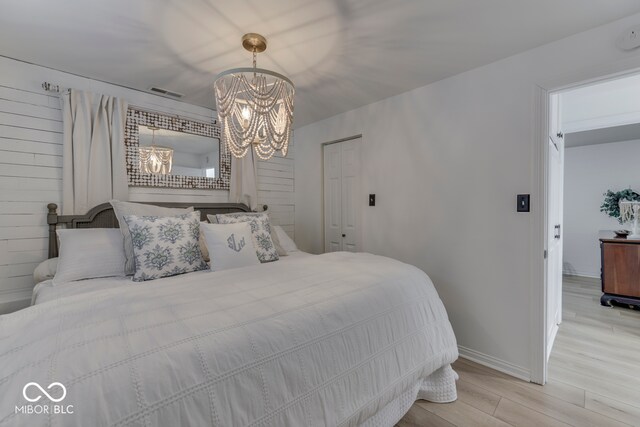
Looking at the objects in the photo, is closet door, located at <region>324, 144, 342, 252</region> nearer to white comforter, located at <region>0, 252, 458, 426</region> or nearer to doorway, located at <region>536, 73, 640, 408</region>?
white comforter, located at <region>0, 252, 458, 426</region>

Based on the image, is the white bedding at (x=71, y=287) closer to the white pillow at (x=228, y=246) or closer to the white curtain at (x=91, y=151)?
Result: the white pillow at (x=228, y=246)

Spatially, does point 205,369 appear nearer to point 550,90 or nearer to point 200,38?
point 200,38

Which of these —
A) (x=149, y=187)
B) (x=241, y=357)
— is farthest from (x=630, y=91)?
(x=149, y=187)

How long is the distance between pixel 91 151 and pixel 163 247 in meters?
1.21

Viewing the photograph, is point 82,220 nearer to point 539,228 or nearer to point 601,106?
point 539,228

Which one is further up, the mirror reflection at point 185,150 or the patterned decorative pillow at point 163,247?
the mirror reflection at point 185,150

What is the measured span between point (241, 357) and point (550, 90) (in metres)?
2.52

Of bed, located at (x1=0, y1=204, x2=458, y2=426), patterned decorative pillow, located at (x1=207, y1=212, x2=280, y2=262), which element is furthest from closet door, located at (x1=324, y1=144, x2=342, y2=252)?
bed, located at (x1=0, y1=204, x2=458, y2=426)

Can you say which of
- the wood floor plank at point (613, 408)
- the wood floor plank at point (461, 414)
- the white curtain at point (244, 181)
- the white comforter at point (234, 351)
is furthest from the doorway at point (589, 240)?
the white curtain at point (244, 181)

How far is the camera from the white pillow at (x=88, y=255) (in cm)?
A: 187

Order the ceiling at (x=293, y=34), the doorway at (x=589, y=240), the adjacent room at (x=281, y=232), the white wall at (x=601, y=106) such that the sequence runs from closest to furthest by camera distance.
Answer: the adjacent room at (x=281, y=232) < the ceiling at (x=293, y=34) < the doorway at (x=589, y=240) < the white wall at (x=601, y=106)

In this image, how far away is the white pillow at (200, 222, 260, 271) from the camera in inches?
81.4

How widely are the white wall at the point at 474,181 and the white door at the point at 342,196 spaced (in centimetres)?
26

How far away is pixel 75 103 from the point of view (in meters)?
2.31
